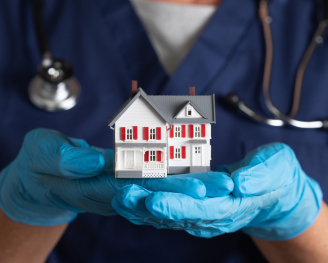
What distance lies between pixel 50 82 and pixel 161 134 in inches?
24.6

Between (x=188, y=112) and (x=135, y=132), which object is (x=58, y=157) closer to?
(x=135, y=132)

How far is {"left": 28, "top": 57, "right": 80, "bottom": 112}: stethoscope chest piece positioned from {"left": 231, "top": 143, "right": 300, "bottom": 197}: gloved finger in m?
0.81

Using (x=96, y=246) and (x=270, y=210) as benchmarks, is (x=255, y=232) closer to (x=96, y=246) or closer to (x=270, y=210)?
(x=270, y=210)

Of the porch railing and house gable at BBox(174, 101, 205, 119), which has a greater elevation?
house gable at BBox(174, 101, 205, 119)

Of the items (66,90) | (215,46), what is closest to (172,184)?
(66,90)

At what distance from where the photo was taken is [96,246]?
4.74 feet

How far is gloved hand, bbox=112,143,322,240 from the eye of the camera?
0.94 meters

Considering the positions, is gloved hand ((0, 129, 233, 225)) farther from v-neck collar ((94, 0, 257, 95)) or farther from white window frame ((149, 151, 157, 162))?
v-neck collar ((94, 0, 257, 95))

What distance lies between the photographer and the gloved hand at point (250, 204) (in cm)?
94

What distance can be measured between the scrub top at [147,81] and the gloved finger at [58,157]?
0.28m

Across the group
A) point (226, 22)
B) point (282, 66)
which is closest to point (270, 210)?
point (282, 66)

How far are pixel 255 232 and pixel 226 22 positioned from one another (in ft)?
3.27

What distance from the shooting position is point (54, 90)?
142 centimetres

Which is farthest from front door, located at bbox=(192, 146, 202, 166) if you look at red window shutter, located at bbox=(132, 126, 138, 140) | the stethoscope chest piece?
the stethoscope chest piece
